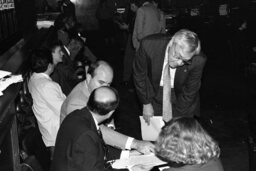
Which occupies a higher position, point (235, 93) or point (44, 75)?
point (44, 75)

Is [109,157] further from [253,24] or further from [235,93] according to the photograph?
[253,24]

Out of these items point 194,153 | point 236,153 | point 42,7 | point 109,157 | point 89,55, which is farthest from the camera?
point 42,7

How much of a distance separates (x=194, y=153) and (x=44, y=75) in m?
2.23

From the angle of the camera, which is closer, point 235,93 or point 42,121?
point 42,121

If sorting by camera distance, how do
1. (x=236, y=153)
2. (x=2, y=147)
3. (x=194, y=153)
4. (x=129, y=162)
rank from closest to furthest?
(x=194, y=153) < (x=2, y=147) < (x=129, y=162) < (x=236, y=153)

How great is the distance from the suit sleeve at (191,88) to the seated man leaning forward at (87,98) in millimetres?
739

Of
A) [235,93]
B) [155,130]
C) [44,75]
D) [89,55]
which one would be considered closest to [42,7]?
[89,55]

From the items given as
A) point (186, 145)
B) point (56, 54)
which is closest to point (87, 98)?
point (186, 145)

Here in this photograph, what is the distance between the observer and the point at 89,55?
6.80 metres

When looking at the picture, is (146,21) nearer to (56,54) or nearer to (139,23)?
(139,23)

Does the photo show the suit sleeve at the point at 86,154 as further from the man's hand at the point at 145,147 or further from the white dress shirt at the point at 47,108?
the white dress shirt at the point at 47,108

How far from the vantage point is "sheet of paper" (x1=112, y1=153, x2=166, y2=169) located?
2.86m

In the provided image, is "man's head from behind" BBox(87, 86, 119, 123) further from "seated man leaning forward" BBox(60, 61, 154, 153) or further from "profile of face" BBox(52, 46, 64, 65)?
"profile of face" BBox(52, 46, 64, 65)

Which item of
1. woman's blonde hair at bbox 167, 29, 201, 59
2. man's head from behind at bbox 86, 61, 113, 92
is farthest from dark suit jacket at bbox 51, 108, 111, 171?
woman's blonde hair at bbox 167, 29, 201, 59
